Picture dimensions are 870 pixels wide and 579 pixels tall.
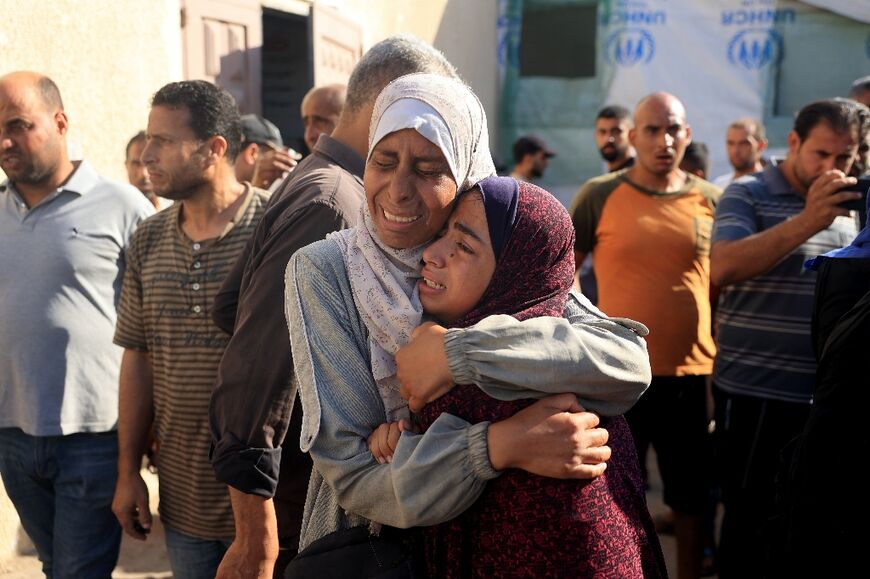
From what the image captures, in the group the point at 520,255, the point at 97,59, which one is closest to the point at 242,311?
the point at 520,255

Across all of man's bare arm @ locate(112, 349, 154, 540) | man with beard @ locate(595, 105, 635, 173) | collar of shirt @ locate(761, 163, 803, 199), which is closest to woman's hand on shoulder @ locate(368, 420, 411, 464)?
man's bare arm @ locate(112, 349, 154, 540)

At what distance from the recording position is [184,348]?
2748 mm

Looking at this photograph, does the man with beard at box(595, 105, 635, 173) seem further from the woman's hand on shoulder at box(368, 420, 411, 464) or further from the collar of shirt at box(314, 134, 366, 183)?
the woman's hand on shoulder at box(368, 420, 411, 464)

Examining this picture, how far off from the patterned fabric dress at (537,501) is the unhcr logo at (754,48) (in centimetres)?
970

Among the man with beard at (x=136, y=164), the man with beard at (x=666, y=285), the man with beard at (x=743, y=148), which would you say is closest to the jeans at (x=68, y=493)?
the man with beard at (x=136, y=164)

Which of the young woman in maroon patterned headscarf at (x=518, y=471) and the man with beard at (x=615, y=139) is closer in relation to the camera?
the young woman in maroon patterned headscarf at (x=518, y=471)

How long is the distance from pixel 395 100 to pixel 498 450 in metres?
0.70

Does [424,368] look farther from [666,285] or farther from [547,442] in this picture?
[666,285]

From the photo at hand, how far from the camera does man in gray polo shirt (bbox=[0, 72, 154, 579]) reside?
3219 mm

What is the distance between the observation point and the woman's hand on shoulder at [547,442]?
1.55 meters

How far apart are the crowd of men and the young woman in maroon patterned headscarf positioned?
20.3 inches

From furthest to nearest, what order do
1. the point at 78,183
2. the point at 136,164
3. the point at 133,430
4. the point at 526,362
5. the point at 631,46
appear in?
the point at 631,46
the point at 136,164
the point at 78,183
the point at 133,430
the point at 526,362

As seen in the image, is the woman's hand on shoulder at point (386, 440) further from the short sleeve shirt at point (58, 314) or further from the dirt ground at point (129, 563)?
the dirt ground at point (129, 563)

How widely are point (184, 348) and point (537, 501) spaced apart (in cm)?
150
